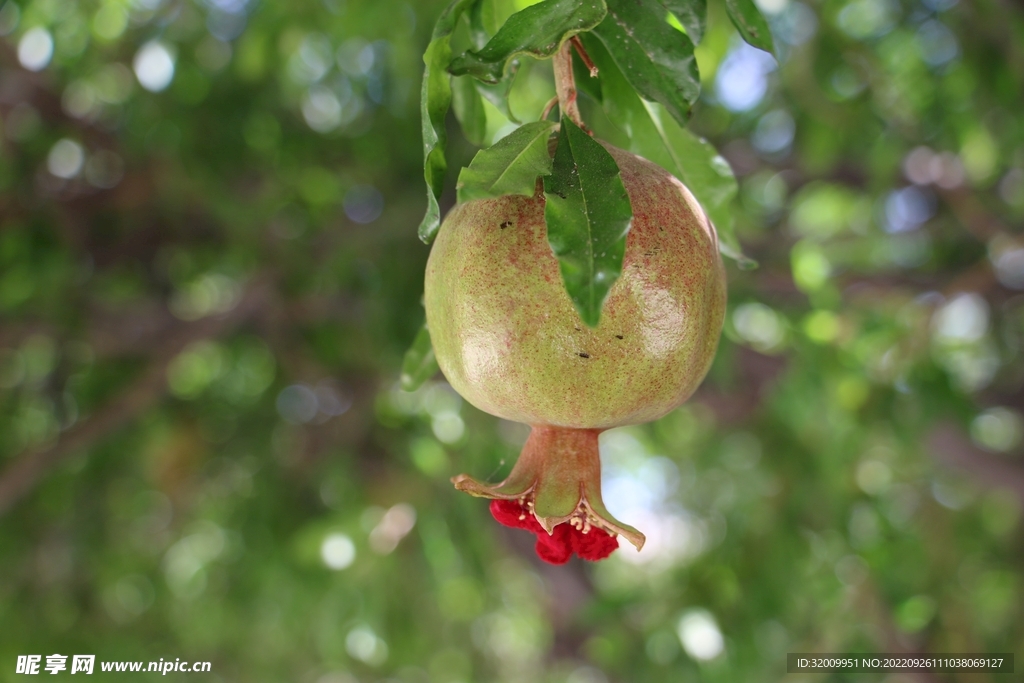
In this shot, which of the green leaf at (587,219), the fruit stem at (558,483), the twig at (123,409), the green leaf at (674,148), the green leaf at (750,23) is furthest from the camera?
the twig at (123,409)

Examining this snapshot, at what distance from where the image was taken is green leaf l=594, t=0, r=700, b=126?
80cm

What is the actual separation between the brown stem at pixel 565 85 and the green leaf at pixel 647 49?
46 mm

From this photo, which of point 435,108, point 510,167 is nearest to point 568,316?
point 510,167

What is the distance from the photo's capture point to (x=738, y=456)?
461cm

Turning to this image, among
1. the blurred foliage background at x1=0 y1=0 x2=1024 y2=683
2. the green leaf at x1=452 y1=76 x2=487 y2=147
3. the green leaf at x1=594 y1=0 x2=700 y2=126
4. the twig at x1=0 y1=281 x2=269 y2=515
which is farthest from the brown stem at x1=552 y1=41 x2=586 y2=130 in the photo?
the twig at x1=0 y1=281 x2=269 y2=515

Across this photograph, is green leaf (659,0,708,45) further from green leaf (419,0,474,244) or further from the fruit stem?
the fruit stem

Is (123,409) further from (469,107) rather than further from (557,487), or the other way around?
(557,487)

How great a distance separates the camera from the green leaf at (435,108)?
70cm

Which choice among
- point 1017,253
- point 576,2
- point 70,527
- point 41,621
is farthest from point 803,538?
point 41,621

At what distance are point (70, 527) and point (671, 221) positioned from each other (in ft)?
12.2

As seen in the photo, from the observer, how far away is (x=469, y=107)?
98cm

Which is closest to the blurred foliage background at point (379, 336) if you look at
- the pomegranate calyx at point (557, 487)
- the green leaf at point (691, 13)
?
the green leaf at point (691, 13)

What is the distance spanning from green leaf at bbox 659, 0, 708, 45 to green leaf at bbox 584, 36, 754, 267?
13 cm

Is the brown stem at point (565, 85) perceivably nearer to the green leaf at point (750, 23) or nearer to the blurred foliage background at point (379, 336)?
the green leaf at point (750, 23)
